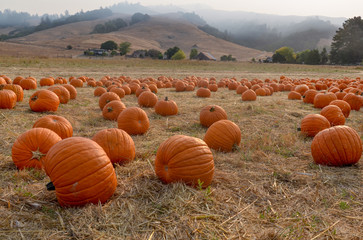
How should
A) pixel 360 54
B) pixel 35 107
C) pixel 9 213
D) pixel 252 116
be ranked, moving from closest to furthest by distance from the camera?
pixel 9 213 < pixel 35 107 < pixel 252 116 < pixel 360 54

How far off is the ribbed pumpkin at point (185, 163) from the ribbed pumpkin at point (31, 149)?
178 centimetres

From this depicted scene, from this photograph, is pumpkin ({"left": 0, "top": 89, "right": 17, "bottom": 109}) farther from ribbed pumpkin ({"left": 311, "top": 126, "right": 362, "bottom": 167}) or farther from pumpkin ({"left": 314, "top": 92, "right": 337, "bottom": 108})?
pumpkin ({"left": 314, "top": 92, "right": 337, "bottom": 108})

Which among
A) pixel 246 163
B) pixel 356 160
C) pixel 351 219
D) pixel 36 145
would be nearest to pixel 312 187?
pixel 351 219

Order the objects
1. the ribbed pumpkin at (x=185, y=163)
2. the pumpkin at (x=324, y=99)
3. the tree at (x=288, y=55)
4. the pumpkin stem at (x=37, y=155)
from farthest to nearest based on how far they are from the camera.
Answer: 1. the tree at (x=288, y=55)
2. the pumpkin at (x=324, y=99)
3. the pumpkin stem at (x=37, y=155)
4. the ribbed pumpkin at (x=185, y=163)

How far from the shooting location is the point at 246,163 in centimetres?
436

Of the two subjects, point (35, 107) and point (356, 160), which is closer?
point (356, 160)

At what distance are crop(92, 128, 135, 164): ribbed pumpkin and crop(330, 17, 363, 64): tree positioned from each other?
8464 centimetres

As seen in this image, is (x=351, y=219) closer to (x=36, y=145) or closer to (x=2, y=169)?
(x=36, y=145)

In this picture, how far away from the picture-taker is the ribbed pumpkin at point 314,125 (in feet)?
19.2

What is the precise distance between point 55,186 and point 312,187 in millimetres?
3227

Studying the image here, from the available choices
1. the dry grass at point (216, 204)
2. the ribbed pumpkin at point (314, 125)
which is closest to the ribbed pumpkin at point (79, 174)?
the dry grass at point (216, 204)

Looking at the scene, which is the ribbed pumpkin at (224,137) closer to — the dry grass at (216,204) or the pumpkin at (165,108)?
the dry grass at (216,204)

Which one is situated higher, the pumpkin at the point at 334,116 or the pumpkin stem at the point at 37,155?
the pumpkin at the point at 334,116

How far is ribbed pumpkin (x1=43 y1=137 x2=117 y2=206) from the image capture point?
2.91 m
